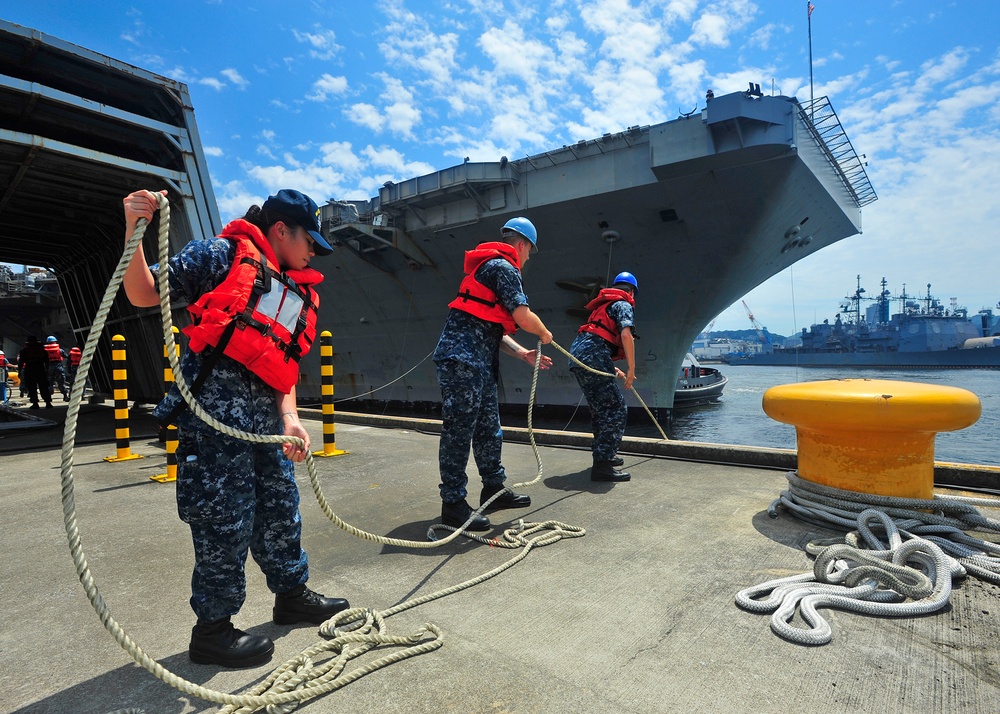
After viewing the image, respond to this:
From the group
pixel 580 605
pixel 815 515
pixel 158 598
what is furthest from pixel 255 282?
pixel 815 515

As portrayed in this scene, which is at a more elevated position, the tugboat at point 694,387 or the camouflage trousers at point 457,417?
the camouflage trousers at point 457,417

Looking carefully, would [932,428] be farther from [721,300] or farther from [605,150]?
[721,300]

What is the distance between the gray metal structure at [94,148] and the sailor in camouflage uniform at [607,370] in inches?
259

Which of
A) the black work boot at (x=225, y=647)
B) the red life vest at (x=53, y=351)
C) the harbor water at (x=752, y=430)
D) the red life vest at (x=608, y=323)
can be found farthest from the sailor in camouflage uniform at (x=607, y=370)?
the red life vest at (x=53, y=351)

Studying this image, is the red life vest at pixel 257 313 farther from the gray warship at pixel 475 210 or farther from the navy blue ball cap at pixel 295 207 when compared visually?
the gray warship at pixel 475 210

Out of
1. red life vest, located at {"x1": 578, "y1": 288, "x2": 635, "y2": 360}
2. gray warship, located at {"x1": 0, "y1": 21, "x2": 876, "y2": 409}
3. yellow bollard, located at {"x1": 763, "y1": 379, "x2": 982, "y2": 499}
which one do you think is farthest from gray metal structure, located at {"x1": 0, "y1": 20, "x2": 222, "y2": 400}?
yellow bollard, located at {"x1": 763, "y1": 379, "x2": 982, "y2": 499}

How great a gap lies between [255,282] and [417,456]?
377 cm

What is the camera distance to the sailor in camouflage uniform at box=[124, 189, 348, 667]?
5.29 ft

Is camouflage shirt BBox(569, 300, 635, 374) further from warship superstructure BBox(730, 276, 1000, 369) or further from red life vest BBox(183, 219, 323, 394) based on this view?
warship superstructure BBox(730, 276, 1000, 369)

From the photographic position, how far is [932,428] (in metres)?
2.54

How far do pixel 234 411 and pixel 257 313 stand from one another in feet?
1.10

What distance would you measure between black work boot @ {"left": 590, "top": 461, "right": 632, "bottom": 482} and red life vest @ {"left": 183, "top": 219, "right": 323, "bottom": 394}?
9.20 feet

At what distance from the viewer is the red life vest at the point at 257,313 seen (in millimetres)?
1594

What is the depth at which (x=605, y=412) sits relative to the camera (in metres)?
4.15
